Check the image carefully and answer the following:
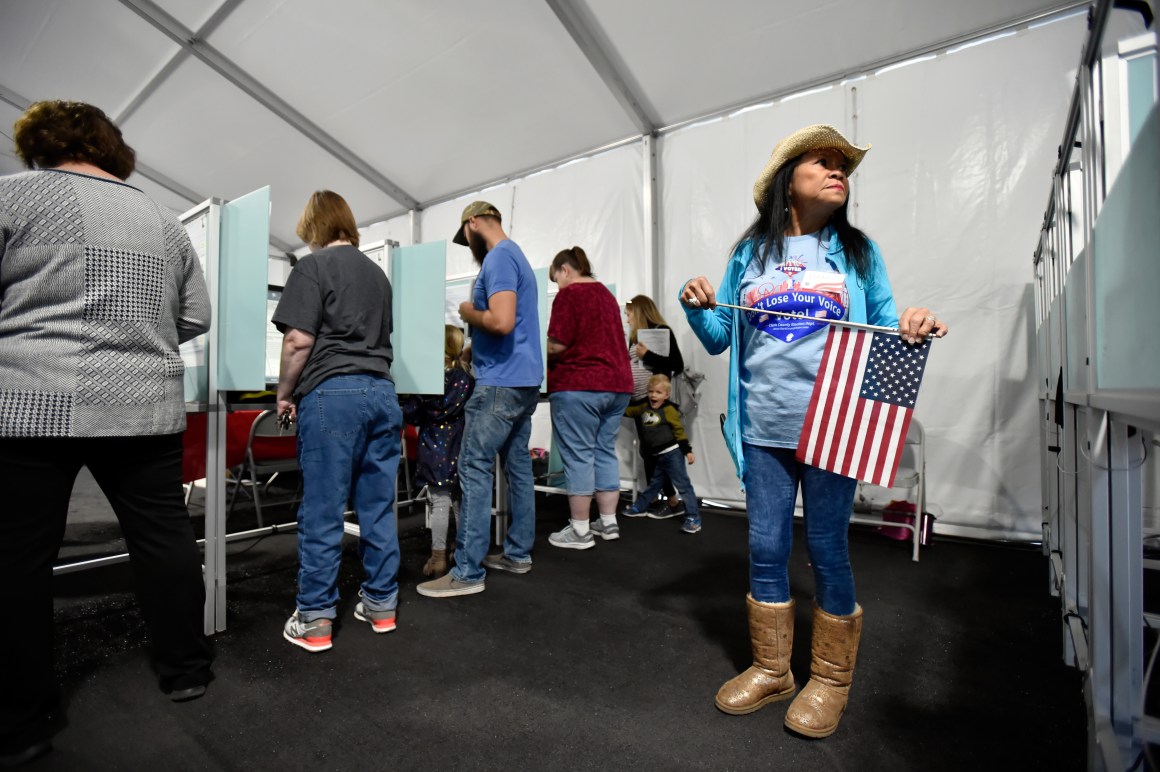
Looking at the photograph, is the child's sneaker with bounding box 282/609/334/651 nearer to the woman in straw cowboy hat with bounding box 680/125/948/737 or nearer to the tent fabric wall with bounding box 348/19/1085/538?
the woman in straw cowboy hat with bounding box 680/125/948/737

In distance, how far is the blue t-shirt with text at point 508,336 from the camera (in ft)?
7.16

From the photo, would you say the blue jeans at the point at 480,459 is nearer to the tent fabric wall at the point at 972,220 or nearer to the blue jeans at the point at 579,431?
the blue jeans at the point at 579,431

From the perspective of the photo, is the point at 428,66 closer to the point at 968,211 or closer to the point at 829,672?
the point at 968,211

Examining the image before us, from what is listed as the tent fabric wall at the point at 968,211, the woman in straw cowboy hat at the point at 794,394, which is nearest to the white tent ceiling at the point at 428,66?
the tent fabric wall at the point at 968,211

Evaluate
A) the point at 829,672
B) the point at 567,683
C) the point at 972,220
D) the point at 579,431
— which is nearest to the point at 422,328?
the point at 579,431

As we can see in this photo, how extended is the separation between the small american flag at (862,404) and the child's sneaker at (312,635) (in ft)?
4.86

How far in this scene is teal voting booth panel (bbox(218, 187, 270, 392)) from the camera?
1911 millimetres

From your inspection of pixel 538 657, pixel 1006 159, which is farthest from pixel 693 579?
pixel 1006 159

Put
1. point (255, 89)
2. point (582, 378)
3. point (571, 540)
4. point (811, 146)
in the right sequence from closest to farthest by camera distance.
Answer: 1. point (811, 146)
2. point (582, 378)
3. point (571, 540)
4. point (255, 89)

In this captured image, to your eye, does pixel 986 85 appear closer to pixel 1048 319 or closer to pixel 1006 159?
pixel 1006 159

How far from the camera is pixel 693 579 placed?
244 cm

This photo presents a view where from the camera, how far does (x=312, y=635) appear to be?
5.73ft

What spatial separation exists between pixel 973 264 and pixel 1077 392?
2.16m

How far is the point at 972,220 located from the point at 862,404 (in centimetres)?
257
